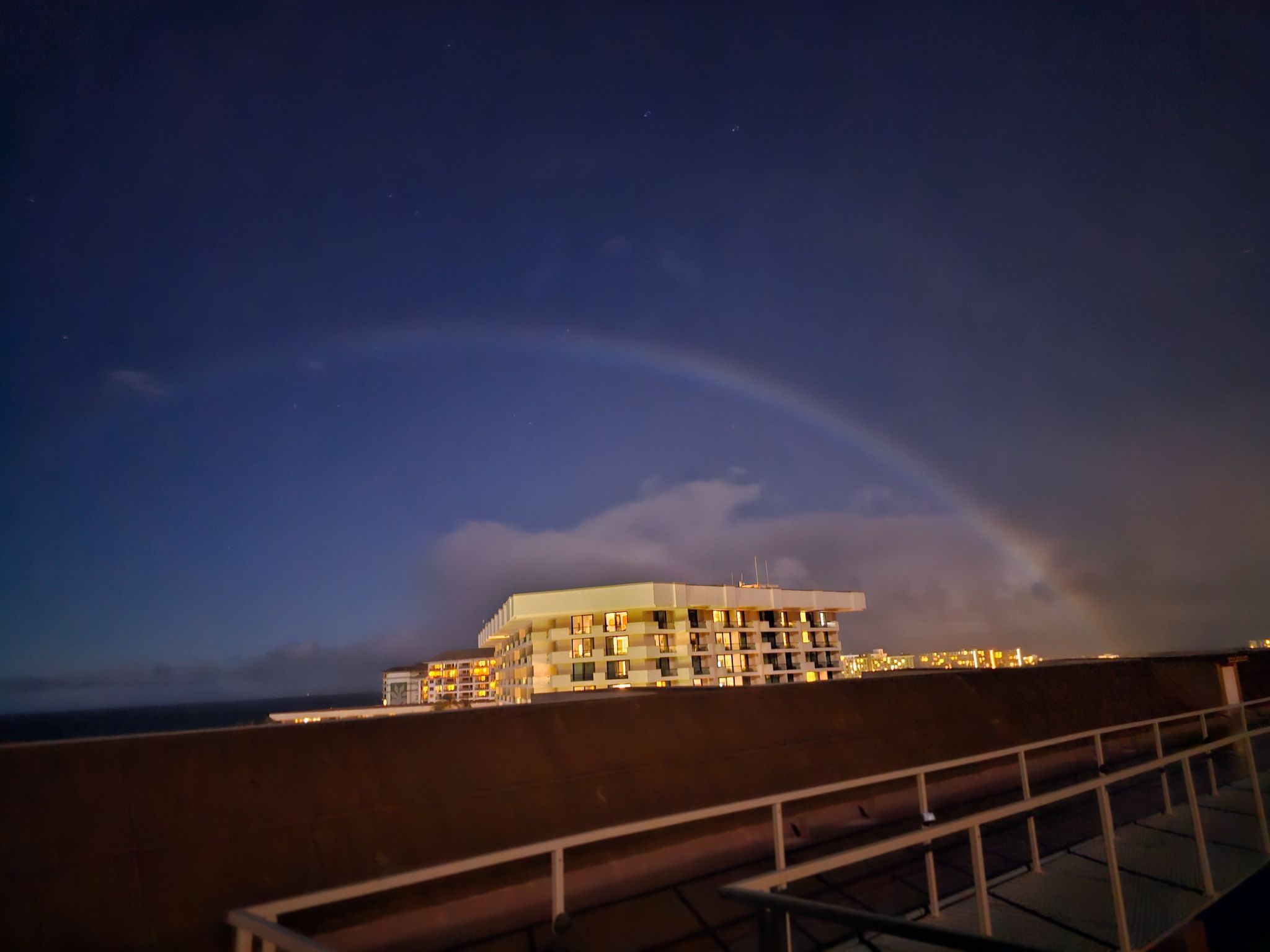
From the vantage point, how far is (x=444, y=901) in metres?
5.12

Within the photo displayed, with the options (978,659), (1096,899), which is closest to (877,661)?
(978,659)

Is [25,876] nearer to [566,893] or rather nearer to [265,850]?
[265,850]

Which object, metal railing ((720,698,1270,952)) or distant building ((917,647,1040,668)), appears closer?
metal railing ((720,698,1270,952))

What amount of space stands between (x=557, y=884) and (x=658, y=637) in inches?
2875

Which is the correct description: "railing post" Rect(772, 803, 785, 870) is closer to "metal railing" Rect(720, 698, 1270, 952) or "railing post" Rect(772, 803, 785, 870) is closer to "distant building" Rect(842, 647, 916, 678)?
"metal railing" Rect(720, 698, 1270, 952)

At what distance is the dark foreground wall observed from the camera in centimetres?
401

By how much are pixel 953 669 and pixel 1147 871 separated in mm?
5571

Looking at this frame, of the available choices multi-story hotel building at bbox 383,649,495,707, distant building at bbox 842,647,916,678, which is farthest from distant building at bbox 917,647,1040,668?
multi-story hotel building at bbox 383,649,495,707

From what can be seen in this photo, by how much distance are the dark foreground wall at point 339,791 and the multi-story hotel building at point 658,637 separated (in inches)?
2504

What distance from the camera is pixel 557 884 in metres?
4.01

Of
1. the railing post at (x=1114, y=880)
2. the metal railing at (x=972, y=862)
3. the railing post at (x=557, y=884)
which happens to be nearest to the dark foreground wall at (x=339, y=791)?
the railing post at (x=557, y=884)

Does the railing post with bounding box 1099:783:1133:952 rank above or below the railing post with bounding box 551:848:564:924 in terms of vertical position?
below

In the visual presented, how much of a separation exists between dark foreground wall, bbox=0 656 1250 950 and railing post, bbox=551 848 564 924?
1535mm

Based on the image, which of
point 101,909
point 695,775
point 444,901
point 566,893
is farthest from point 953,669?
point 101,909
